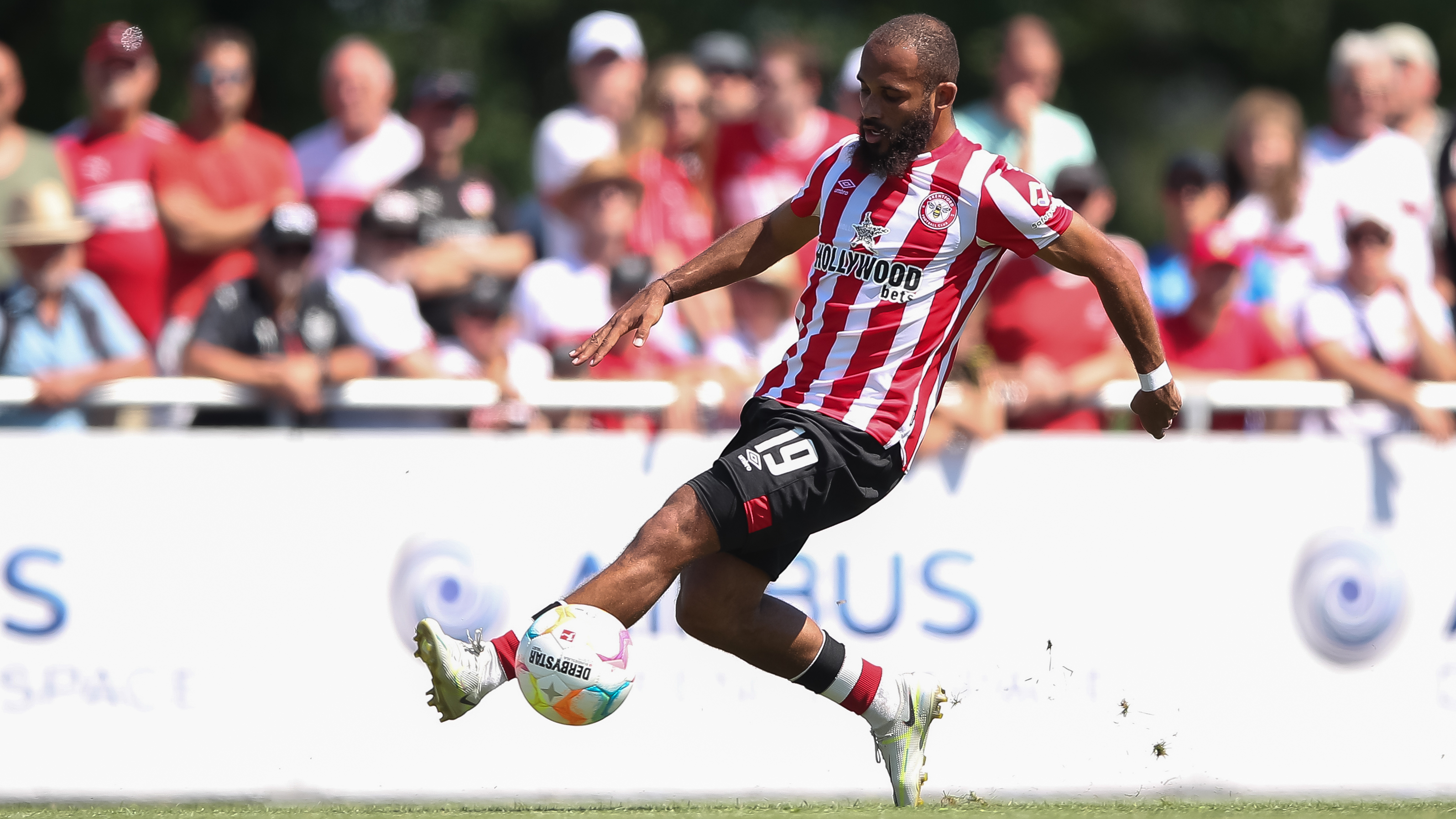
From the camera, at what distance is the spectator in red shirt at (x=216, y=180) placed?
917cm

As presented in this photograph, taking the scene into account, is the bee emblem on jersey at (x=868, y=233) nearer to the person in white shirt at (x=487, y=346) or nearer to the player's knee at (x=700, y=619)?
the player's knee at (x=700, y=619)

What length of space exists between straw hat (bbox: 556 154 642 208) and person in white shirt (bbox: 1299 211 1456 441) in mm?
3282

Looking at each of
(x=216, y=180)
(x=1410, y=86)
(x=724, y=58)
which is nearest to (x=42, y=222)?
(x=216, y=180)

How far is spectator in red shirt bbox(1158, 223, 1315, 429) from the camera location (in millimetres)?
8641

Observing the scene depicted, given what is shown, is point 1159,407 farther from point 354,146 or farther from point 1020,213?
point 354,146

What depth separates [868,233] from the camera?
591 centimetres

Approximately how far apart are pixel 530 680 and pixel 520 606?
1962mm

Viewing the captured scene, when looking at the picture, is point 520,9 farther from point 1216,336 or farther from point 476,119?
point 1216,336

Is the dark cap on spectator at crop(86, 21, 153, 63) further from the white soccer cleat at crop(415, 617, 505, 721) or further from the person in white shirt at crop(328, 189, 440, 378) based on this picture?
the white soccer cleat at crop(415, 617, 505, 721)

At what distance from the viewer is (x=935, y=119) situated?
19.2 feet

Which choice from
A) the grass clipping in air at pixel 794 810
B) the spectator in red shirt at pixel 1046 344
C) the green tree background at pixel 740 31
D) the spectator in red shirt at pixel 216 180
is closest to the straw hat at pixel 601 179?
the spectator in red shirt at pixel 216 180

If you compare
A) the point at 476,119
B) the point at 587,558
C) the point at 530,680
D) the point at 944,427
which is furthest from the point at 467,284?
the point at 476,119

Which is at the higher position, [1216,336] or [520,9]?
[520,9]

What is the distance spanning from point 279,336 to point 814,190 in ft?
9.97
